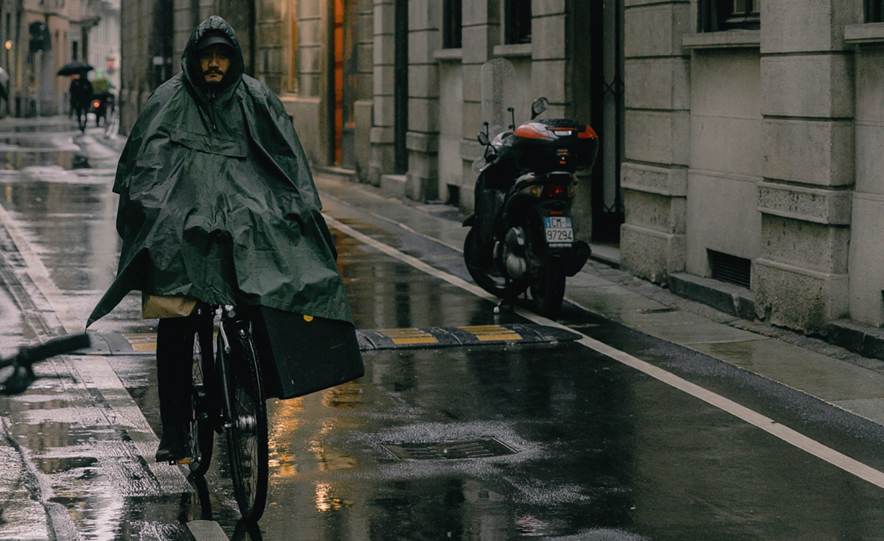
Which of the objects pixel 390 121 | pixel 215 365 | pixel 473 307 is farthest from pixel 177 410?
pixel 390 121

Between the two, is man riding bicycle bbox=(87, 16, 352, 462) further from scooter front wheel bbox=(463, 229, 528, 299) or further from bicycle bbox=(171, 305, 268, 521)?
scooter front wheel bbox=(463, 229, 528, 299)

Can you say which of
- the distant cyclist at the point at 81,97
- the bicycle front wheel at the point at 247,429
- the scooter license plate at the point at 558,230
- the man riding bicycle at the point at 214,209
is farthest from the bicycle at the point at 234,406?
the distant cyclist at the point at 81,97

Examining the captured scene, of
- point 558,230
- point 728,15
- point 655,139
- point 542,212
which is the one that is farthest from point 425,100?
point 558,230

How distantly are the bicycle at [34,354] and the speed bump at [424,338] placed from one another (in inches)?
192

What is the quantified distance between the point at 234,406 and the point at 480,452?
1422 mm

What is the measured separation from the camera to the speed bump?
9.55 meters

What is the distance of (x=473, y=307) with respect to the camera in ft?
37.6

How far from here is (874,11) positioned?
9.59 m

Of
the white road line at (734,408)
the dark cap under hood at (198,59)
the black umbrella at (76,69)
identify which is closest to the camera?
the dark cap under hood at (198,59)

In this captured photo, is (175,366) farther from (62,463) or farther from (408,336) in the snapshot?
(408,336)

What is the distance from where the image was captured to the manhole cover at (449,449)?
6.77 metres

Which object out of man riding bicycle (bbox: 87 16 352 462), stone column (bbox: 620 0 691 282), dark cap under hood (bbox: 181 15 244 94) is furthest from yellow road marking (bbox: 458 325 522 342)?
dark cap under hood (bbox: 181 15 244 94)

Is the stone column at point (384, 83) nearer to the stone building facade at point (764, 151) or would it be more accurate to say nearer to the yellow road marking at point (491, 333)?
the stone building facade at point (764, 151)

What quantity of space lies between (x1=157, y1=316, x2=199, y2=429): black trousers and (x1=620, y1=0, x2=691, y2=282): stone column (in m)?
6.89
